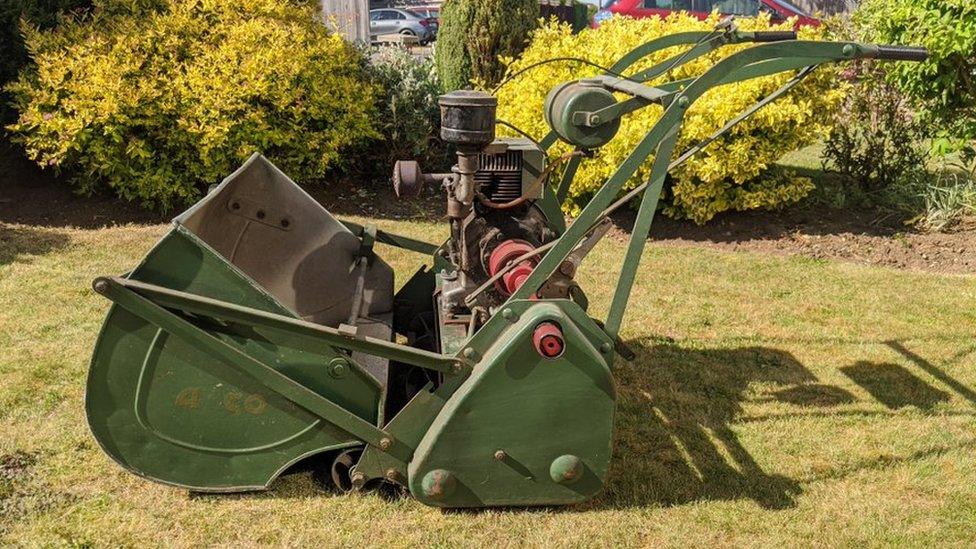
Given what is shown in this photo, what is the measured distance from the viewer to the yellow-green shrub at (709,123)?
24.1ft

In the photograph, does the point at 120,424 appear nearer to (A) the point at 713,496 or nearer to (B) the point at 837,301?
(A) the point at 713,496

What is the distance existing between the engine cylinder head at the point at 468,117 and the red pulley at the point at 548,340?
3.00 feet

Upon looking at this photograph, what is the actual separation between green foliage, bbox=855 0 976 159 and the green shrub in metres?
5.12

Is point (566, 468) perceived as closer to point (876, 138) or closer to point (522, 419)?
point (522, 419)

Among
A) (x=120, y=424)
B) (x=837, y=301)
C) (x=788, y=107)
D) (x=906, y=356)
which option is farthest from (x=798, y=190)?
(x=120, y=424)

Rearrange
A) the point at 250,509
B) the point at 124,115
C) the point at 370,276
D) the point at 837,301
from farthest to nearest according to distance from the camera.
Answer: the point at 124,115 → the point at 837,301 → the point at 370,276 → the point at 250,509

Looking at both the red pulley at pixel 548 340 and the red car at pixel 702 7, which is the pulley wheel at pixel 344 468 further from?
the red car at pixel 702 7

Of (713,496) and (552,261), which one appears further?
(713,496)

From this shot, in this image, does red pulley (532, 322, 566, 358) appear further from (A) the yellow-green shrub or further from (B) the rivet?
(A) the yellow-green shrub

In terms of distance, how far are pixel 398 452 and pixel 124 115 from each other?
5215 millimetres

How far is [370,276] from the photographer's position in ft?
14.6

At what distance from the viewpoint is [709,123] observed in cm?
A: 724

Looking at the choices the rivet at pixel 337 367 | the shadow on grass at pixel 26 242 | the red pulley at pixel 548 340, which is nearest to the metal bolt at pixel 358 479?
the rivet at pixel 337 367

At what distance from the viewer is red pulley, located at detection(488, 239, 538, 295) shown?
3.70 meters
